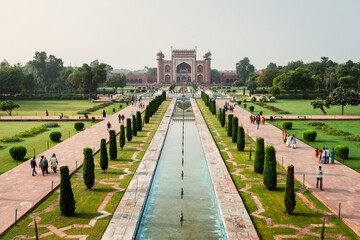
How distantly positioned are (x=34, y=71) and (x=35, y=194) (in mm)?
70569

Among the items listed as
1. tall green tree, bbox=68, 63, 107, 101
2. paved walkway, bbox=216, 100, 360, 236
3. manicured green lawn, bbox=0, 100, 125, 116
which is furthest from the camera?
tall green tree, bbox=68, 63, 107, 101

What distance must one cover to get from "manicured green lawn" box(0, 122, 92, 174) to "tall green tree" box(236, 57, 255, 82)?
9609cm

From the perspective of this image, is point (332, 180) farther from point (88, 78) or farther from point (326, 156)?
point (88, 78)

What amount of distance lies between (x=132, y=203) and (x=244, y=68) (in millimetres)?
115653

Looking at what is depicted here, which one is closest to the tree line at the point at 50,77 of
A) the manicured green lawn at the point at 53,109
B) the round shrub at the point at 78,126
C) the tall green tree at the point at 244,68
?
the manicured green lawn at the point at 53,109

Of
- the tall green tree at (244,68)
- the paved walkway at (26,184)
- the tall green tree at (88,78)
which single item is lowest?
the paved walkway at (26,184)

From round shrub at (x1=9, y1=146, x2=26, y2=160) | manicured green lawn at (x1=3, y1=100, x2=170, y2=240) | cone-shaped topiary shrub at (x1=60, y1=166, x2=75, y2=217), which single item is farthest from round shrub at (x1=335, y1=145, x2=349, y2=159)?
round shrub at (x1=9, y1=146, x2=26, y2=160)

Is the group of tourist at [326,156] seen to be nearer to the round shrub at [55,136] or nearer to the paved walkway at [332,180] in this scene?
the paved walkway at [332,180]

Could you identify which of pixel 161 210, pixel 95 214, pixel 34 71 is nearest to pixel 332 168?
pixel 161 210

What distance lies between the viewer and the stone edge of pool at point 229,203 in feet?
32.6

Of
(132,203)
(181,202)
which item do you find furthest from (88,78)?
(132,203)

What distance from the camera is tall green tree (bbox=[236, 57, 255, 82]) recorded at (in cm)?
12169

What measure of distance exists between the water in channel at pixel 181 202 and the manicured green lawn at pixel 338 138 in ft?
23.2

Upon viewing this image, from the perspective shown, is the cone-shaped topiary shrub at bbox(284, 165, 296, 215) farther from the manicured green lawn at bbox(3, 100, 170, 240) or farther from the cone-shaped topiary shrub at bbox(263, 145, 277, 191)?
the manicured green lawn at bbox(3, 100, 170, 240)
